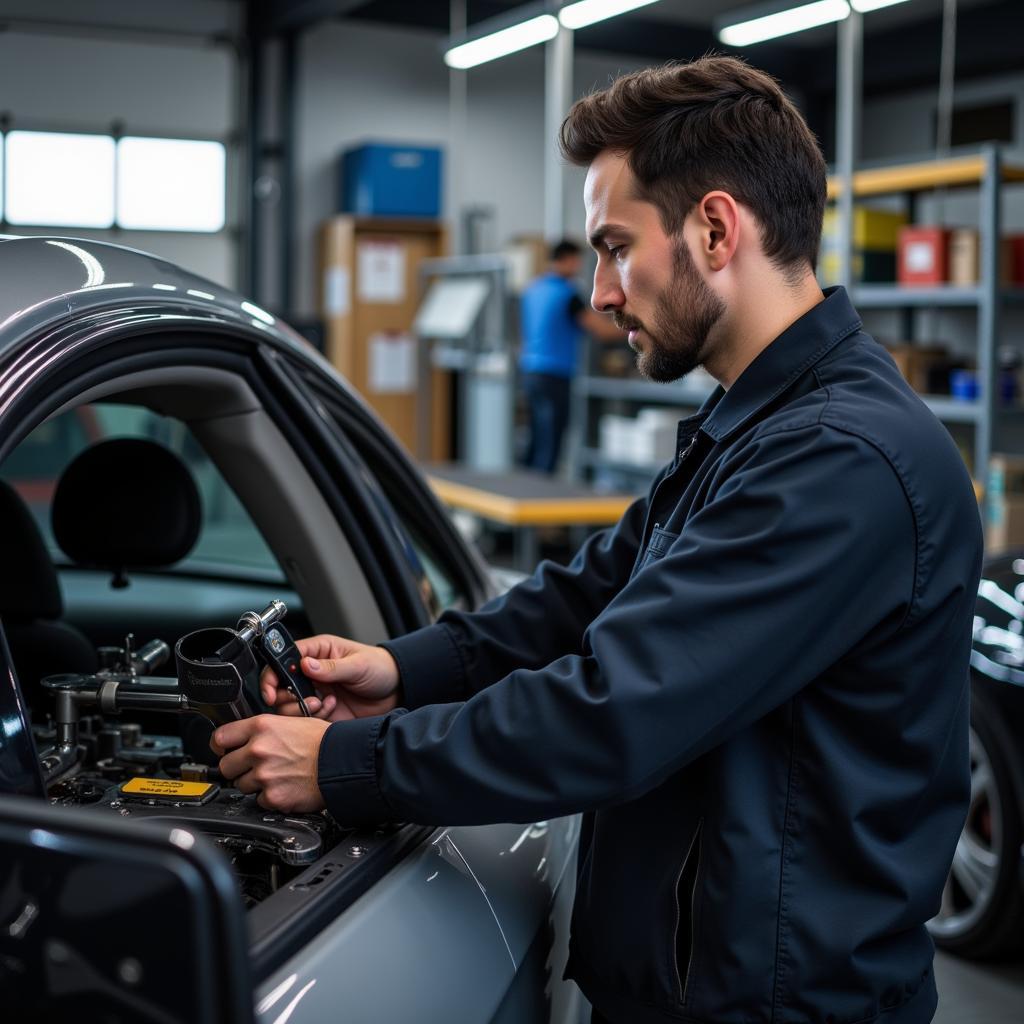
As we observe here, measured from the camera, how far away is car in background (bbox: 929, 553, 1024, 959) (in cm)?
295

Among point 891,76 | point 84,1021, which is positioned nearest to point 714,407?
point 84,1021

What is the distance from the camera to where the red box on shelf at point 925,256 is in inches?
280

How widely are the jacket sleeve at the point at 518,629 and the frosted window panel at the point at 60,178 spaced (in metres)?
9.12

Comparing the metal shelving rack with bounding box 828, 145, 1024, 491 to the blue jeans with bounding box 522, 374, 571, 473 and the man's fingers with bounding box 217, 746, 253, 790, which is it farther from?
the man's fingers with bounding box 217, 746, 253, 790

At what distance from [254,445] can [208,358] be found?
185mm

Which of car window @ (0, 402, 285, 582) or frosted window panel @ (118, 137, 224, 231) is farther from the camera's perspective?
frosted window panel @ (118, 137, 224, 231)

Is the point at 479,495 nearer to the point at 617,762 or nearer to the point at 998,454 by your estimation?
the point at 998,454

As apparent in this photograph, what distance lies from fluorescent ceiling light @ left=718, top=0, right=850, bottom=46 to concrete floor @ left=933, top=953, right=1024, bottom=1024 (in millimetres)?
5481

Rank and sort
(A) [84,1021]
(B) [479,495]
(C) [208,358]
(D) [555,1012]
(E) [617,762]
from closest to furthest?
(A) [84,1021]
(E) [617,762]
(D) [555,1012]
(C) [208,358]
(B) [479,495]

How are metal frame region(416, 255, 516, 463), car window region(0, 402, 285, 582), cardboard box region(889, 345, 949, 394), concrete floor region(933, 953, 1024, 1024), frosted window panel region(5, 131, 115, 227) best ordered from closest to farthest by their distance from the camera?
car window region(0, 402, 285, 582) → concrete floor region(933, 953, 1024, 1024) → cardboard box region(889, 345, 949, 394) → metal frame region(416, 255, 516, 463) → frosted window panel region(5, 131, 115, 227)

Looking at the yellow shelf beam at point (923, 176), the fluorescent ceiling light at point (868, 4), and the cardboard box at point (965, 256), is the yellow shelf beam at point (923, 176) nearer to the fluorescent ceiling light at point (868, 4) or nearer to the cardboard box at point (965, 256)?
the cardboard box at point (965, 256)

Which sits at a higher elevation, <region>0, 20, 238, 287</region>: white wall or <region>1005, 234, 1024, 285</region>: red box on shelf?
<region>0, 20, 238, 287</region>: white wall

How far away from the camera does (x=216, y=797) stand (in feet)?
4.58

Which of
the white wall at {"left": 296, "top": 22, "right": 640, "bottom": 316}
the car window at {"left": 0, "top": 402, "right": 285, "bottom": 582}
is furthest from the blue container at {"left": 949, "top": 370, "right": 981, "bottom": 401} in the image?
the white wall at {"left": 296, "top": 22, "right": 640, "bottom": 316}
